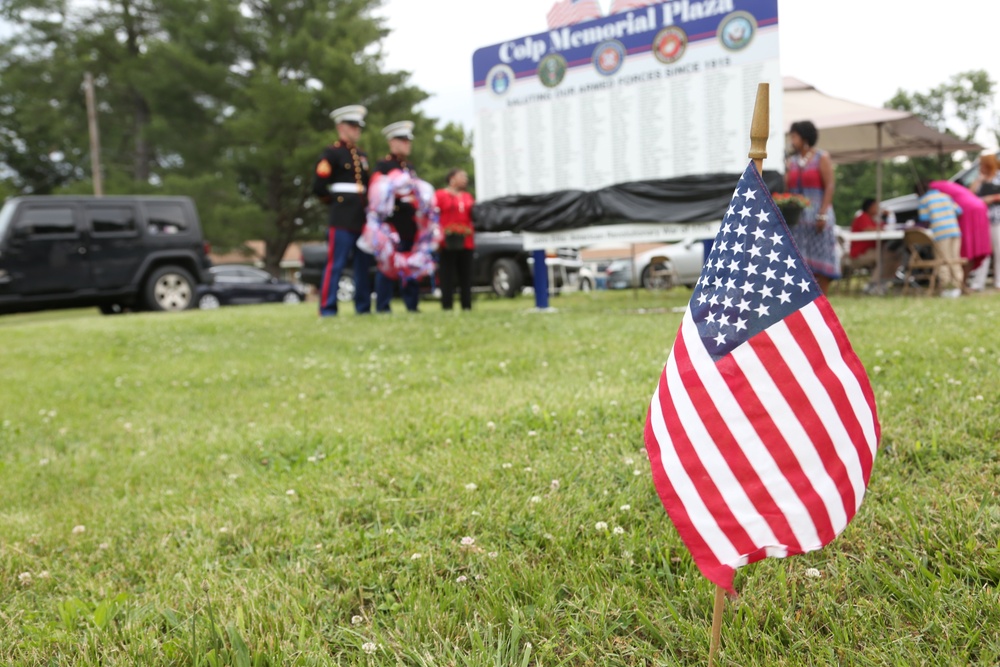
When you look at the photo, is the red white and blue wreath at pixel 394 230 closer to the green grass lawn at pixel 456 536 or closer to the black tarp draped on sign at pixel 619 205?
the black tarp draped on sign at pixel 619 205

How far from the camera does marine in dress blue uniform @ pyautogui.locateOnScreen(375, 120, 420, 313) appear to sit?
902cm

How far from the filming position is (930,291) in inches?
358

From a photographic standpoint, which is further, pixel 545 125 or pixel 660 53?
pixel 545 125

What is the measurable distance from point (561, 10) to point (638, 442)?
7.57 meters

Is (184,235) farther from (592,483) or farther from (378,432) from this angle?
(592,483)

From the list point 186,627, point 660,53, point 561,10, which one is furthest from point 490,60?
point 186,627

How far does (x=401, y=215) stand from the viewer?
9.38m

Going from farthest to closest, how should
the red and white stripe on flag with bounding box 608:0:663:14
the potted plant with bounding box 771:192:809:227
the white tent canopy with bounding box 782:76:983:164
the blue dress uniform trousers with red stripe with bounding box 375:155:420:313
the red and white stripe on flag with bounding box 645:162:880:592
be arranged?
the white tent canopy with bounding box 782:76:983:164, the blue dress uniform trousers with red stripe with bounding box 375:155:420:313, the red and white stripe on flag with bounding box 608:0:663:14, the potted plant with bounding box 771:192:809:227, the red and white stripe on flag with bounding box 645:162:880:592

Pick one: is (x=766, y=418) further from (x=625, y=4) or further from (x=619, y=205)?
(x=625, y=4)

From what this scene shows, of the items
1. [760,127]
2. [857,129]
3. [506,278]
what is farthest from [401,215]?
[760,127]

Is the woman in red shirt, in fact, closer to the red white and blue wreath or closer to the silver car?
the red white and blue wreath

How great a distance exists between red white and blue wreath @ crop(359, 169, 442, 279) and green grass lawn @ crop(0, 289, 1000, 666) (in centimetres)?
482

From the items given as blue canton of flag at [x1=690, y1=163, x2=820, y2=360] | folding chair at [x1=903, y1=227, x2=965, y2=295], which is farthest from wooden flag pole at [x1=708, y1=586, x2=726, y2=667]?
folding chair at [x1=903, y1=227, x2=965, y2=295]

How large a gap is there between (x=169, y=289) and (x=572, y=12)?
9.42 m
